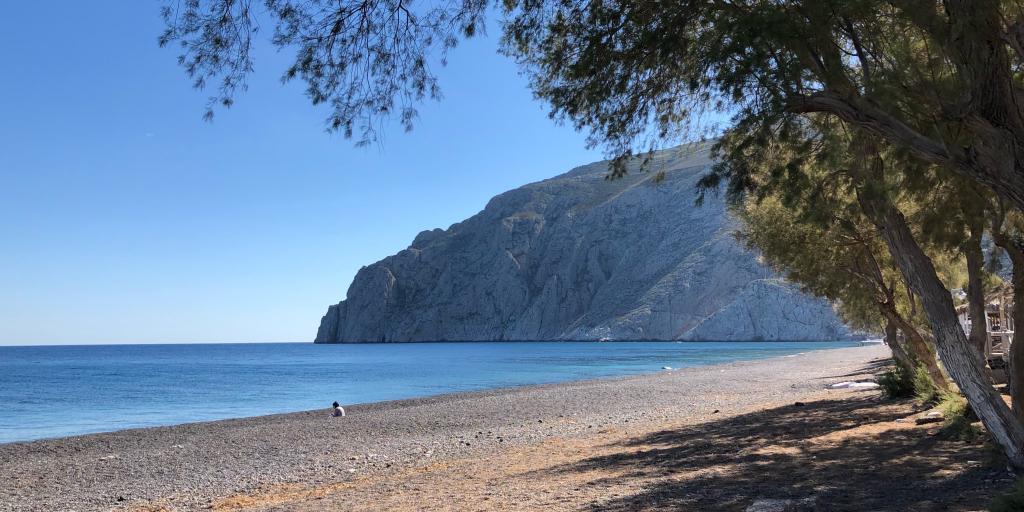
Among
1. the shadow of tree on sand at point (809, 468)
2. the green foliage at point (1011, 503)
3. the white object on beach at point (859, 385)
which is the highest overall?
the green foliage at point (1011, 503)

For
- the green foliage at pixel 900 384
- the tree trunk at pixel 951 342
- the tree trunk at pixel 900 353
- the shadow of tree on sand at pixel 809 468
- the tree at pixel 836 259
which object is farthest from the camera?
the green foliage at pixel 900 384

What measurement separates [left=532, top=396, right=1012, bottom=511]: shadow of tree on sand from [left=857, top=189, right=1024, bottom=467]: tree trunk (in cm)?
35

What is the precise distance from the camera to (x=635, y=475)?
7.88 m

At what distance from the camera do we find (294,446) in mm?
15148

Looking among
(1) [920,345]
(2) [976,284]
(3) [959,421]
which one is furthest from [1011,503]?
(1) [920,345]

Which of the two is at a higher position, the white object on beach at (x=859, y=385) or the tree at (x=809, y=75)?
the tree at (x=809, y=75)

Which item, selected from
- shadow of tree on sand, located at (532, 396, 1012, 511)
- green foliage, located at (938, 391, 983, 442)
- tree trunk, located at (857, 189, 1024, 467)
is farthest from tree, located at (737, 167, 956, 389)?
tree trunk, located at (857, 189, 1024, 467)

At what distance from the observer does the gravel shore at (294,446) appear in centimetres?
1070

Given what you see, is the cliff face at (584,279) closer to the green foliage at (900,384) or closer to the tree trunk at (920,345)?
the green foliage at (900,384)

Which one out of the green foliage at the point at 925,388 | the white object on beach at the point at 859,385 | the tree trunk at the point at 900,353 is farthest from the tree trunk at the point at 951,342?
the white object on beach at the point at 859,385

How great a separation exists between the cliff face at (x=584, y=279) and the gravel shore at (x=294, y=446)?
2402 inches

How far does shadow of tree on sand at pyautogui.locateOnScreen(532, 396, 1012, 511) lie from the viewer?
5773mm

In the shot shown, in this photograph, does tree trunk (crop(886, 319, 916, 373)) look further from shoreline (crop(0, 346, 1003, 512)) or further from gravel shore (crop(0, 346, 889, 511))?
gravel shore (crop(0, 346, 889, 511))

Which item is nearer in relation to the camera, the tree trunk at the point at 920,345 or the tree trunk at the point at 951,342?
the tree trunk at the point at 951,342
